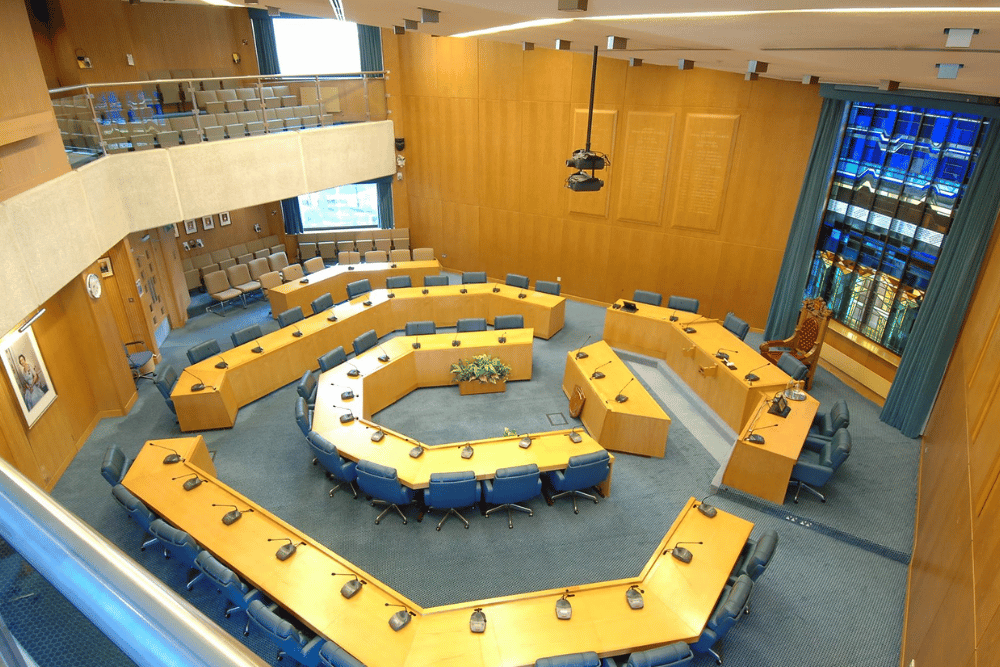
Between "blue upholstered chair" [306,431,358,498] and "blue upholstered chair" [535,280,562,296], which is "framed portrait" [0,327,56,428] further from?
"blue upholstered chair" [535,280,562,296]

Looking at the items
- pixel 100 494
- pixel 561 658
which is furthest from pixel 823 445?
pixel 100 494

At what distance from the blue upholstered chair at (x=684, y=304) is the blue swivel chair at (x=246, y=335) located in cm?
756

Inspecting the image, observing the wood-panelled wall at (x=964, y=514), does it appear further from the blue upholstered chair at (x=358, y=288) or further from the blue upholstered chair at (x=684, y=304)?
the blue upholstered chair at (x=358, y=288)

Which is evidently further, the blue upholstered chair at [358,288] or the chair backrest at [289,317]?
the blue upholstered chair at [358,288]

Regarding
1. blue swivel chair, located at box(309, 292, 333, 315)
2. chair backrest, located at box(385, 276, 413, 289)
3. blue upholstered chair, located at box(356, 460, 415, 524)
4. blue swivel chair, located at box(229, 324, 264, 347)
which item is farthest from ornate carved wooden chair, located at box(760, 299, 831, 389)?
blue swivel chair, located at box(229, 324, 264, 347)

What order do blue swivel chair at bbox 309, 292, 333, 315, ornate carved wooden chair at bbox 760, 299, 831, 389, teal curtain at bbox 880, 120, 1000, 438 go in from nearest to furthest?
teal curtain at bbox 880, 120, 1000, 438 < ornate carved wooden chair at bbox 760, 299, 831, 389 < blue swivel chair at bbox 309, 292, 333, 315

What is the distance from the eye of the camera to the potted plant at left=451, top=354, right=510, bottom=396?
9.26m

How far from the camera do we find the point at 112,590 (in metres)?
0.51

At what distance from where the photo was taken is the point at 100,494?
7465 mm

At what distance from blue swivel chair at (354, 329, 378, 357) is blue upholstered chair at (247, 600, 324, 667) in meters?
5.08

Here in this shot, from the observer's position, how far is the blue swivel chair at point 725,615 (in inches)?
192

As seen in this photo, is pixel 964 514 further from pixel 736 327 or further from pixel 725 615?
pixel 736 327

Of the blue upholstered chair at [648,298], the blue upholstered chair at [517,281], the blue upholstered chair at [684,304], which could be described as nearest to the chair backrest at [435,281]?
the blue upholstered chair at [517,281]

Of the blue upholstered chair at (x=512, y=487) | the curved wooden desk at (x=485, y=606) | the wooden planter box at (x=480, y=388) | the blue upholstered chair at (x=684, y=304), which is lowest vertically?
the wooden planter box at (x=480, y=388)
